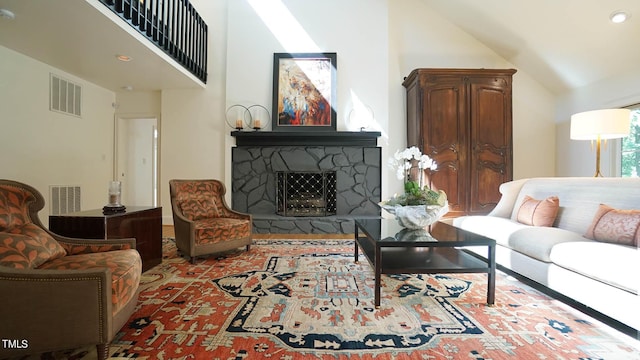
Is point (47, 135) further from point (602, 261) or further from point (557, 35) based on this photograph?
point (557, 35)

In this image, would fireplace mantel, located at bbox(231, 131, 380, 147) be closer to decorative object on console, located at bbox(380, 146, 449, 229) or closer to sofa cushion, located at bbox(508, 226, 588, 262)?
decorative object on console, located at bbox(380, 146, 449, 229)

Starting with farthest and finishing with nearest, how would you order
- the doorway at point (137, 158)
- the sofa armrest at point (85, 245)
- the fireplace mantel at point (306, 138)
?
1. the doorway at point (137, 158)
2. the fireplace mantel at point (306, 138)
3. the sofa armrest at point (85, 245)

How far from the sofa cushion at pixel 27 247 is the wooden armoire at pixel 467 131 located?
4.35 m

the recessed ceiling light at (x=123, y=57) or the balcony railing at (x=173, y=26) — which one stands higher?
the balcony railing at (x=173, y=26)

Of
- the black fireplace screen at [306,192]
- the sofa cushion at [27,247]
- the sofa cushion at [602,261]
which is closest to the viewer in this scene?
the sofa cushion at [27,247]

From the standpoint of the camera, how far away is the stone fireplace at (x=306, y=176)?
4.85 m

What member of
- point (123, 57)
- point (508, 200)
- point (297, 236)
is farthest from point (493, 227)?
point (123, 57)

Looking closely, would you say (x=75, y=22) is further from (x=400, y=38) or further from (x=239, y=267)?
(x=400, y=38)

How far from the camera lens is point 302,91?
4.94 meters

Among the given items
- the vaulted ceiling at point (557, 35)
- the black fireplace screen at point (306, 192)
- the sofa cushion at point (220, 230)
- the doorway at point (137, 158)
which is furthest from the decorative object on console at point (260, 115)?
the vaulted ceiling at point (557, 35)

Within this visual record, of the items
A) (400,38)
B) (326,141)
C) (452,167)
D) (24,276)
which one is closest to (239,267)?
(24,276)

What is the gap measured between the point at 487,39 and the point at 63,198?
280 inches

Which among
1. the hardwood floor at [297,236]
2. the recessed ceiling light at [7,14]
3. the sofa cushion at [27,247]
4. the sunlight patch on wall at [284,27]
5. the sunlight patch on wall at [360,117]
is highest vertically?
the sunlight patch on wall at [284,27]

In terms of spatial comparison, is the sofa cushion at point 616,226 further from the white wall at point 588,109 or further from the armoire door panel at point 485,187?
the white wall at point 588,109
